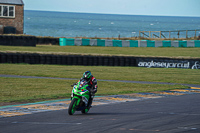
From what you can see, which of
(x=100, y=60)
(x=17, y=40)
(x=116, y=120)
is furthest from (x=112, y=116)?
(x=17, y=40)

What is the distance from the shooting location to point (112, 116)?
36.3ft

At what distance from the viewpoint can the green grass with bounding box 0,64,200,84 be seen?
979 inches

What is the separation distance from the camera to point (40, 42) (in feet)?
153

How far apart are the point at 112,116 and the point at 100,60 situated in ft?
66.8

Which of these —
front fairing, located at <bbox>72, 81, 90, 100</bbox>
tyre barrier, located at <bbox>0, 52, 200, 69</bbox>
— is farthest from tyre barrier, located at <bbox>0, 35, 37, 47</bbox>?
front fairing, located at <bbox>72, 81, 90, 100</bbox>

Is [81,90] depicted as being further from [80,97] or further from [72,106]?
[72,106]

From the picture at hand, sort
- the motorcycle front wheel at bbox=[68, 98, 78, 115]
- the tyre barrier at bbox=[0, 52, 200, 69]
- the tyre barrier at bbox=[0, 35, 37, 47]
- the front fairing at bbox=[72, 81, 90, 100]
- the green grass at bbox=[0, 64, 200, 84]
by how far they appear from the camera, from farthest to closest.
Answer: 1. the tyre barrier at bbox=[0, 35, 37, 47]
2. the tyre barrier at bbox=[0, 52, 200, 69]
3. the green grass at bbox=[0, 64, 200, 84]
4. the front fairing at bbox=[72, 81, 90, 100]
5. the motorcycle front wheel at bbox=[68, 98, 78, 115]

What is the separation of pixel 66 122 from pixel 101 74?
16334mm

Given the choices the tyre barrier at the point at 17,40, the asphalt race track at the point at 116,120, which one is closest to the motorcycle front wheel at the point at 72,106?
the asphalt race track at the point at 116,120

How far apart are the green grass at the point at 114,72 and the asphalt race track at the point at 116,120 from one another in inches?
440

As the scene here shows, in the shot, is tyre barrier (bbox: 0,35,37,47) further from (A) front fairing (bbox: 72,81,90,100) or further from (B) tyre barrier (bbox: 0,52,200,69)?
(A) front fairing (bbox: 72,81,90,100)

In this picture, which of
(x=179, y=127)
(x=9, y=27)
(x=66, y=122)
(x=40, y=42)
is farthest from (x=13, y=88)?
(x=9, y=27)

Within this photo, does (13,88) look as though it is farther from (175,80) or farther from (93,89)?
(175,80)

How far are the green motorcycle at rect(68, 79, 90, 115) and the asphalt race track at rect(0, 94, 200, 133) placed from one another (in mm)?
239
